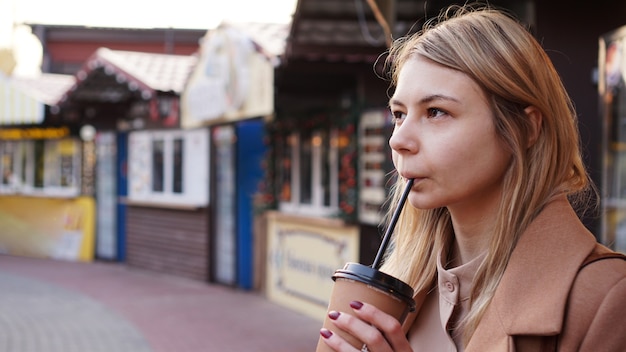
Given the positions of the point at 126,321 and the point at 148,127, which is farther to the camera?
the point at 148,127

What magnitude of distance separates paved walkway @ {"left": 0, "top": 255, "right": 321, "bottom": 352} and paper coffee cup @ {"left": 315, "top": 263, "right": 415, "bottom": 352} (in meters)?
6.14

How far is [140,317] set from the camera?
8977 millimetres

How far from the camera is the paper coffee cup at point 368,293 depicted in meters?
1.12

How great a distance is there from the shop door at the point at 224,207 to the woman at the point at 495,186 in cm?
970

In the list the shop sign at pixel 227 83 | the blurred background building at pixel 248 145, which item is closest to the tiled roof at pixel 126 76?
the blurred background building at pixel 248 145

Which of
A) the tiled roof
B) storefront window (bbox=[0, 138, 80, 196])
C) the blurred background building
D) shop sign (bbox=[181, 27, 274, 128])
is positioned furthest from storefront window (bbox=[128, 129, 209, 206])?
storefront window (bbox=[0, 138, 80, 196])

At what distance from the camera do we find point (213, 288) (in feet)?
36.5

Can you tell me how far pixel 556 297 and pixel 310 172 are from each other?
7949 millimetres

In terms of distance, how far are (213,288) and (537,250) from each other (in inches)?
407

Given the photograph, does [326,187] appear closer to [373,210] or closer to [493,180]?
[373,210]

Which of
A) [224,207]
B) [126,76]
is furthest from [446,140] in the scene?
[126,76]

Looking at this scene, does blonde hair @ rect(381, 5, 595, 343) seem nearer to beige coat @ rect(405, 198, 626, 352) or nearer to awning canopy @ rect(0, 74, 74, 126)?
beige coat @ rect(405, 198, 626, 352)

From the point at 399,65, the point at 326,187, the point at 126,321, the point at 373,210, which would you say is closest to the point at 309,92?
the point at 326,187

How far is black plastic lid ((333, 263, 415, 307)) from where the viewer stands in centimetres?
112
